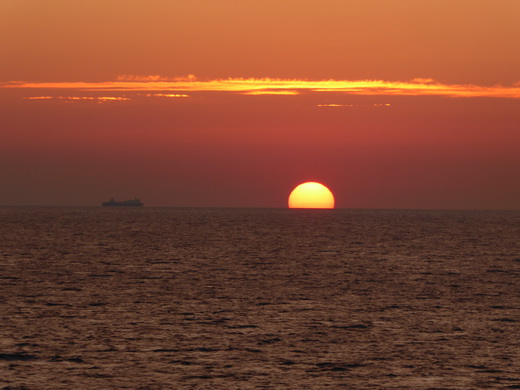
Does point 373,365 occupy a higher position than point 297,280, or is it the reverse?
point 297,280

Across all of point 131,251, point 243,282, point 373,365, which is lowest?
point 373,365

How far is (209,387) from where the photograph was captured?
31.5 meters

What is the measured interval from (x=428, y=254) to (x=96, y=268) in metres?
47.3

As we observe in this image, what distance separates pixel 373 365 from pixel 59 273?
4540 centimetres

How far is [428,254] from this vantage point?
112 metres

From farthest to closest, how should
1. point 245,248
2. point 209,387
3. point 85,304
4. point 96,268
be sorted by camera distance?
point 245,248 → point 96,268 → point 85,304 → point 209,387

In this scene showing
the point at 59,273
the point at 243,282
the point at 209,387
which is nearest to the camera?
the point at 209,387

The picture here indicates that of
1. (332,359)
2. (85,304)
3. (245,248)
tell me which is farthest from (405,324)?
(245,248)

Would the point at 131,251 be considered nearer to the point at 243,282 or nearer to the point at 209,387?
the point at 243,282

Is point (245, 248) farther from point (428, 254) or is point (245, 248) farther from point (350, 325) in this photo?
point (350, 325)

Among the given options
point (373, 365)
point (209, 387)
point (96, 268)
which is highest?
point (96, 268)

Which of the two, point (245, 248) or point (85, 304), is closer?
point (85, 304)

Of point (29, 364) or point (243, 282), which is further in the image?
point (243, 282)

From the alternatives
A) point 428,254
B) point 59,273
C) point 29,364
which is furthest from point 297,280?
point 428,254
